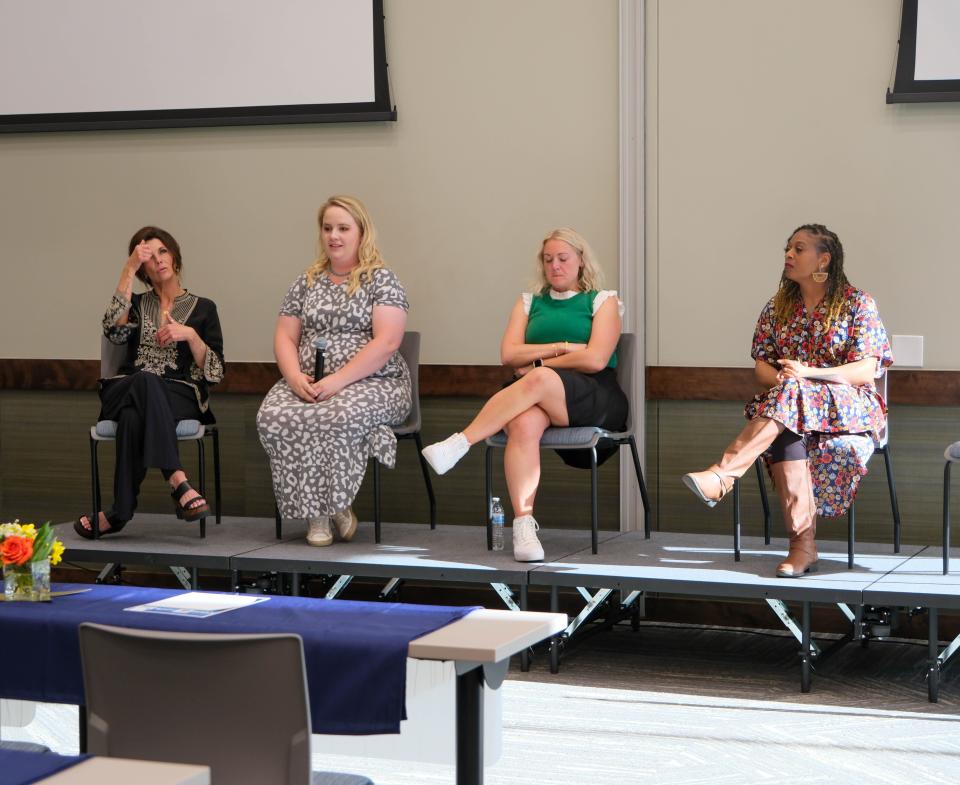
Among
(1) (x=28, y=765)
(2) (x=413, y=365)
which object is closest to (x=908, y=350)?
(2) (x=413, y=365)

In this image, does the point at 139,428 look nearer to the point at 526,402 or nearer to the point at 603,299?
the point at 526,402

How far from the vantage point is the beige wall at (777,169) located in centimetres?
465

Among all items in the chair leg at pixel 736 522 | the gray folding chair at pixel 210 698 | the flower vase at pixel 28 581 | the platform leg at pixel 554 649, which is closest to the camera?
the gray folding chair at pixel 210 698

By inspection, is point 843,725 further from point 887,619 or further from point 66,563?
point 66,563

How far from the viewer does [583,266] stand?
15.5 feet

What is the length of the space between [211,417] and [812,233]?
233cm

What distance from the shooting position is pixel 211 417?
5.06 meters

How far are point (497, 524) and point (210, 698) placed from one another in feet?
9.25

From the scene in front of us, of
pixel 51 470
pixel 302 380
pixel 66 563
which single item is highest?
pixel 302 380

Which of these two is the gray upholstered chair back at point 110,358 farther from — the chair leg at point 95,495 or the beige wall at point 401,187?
the beige wall at point 401,187

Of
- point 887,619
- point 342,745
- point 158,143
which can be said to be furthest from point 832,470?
point 158,143

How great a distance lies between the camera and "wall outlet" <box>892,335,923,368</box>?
4.66 metres

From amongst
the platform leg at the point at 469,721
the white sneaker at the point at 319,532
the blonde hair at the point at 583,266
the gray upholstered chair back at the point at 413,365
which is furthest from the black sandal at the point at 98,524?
the platform leg at the point at 469,721

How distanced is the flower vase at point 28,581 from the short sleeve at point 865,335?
104 inches
